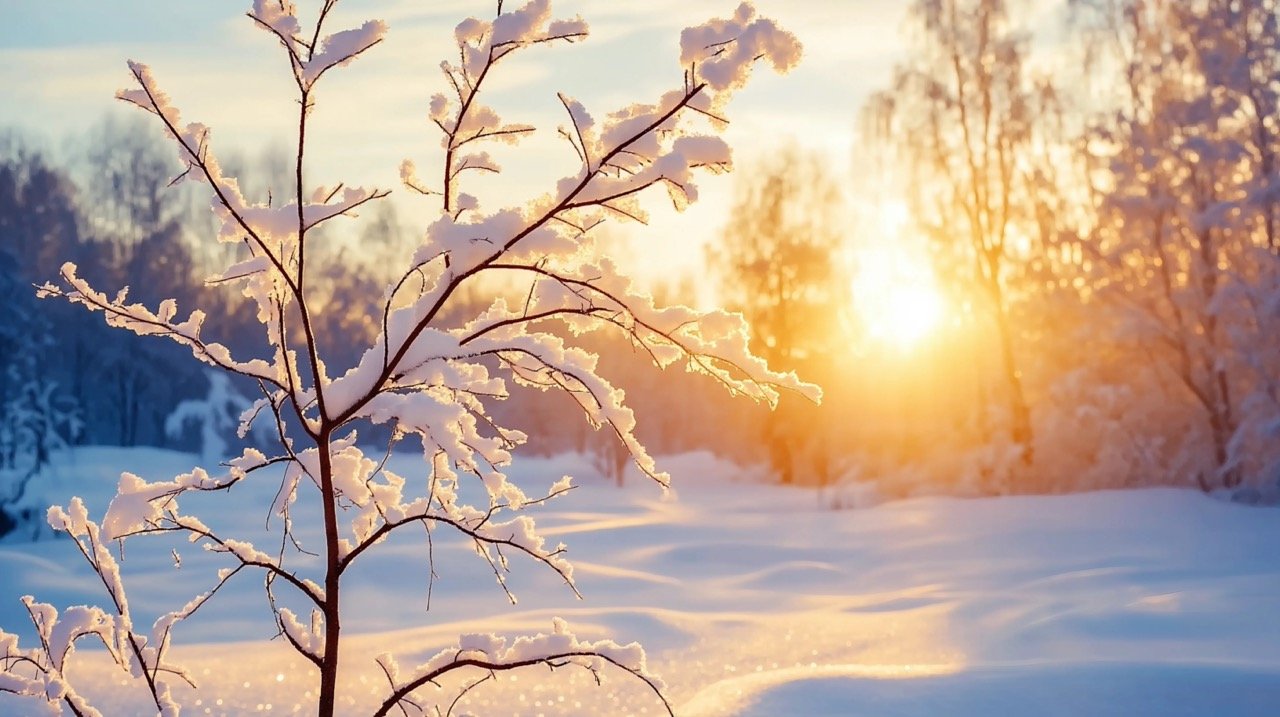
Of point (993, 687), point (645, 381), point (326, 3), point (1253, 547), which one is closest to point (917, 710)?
point (993, 687)

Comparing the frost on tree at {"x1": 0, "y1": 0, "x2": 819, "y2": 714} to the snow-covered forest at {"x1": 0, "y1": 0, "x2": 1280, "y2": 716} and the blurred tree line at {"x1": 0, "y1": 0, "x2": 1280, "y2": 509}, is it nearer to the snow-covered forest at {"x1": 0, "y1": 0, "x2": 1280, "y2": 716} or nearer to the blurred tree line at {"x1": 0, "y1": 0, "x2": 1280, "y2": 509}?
the snow-covered forest at {"x1": 0, "y1": 0, "x2": 1280, "y2": 716}

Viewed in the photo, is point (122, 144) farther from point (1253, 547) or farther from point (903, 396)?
point (1253, 547)

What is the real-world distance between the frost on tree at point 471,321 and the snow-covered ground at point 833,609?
328 centimetres

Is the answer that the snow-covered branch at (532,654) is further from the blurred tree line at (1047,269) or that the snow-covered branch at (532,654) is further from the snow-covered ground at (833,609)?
the blurred tree line at (1047,269)

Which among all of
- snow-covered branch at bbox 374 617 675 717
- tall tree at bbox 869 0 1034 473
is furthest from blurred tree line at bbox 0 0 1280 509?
snow-covered branch at bbox 374 617 675 717

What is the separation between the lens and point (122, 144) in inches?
1422

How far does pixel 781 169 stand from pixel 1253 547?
1696cm

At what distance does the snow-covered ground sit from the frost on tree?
328 centimetres

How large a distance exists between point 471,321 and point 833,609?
9.76 meters

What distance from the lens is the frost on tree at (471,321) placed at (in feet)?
6.37

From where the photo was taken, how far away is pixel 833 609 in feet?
36.9

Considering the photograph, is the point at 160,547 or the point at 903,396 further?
the point at 903,396

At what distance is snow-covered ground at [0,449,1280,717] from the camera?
5445mm

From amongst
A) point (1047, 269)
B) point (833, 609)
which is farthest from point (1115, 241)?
point (833, 609)
